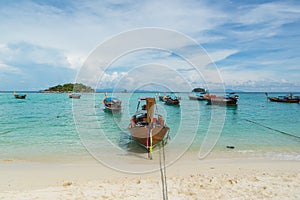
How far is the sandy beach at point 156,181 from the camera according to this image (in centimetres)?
576

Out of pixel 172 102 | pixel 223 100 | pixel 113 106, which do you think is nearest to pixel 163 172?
pixel 113 106

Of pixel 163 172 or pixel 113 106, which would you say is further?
pixel 113 106

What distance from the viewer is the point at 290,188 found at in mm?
5957

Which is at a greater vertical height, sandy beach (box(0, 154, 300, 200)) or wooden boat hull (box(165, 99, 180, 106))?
wooden boat hull (box(165, 99, 180, 106))

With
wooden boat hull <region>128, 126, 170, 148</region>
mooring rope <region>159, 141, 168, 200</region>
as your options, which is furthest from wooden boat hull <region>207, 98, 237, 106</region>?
wooden boat hull <region>128, 126, 170, 148</region>

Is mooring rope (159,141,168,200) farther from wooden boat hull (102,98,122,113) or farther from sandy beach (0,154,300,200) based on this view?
wooden boat hull (102,98,122,113)

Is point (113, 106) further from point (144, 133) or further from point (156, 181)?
point (156, 181)

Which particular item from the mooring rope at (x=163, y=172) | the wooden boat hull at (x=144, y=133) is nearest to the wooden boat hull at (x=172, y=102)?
the mooring rope at (x=163, y=172)

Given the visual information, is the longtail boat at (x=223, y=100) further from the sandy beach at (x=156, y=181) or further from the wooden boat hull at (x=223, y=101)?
the sandy beach at (x=156, y=181)

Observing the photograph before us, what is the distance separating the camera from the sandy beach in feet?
18.9

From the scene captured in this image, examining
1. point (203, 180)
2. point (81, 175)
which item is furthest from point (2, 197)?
point (203, 180)

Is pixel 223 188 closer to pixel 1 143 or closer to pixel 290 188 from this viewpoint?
pixel 290 188

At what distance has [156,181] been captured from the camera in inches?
272

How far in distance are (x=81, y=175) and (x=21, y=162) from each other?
3650 mm
